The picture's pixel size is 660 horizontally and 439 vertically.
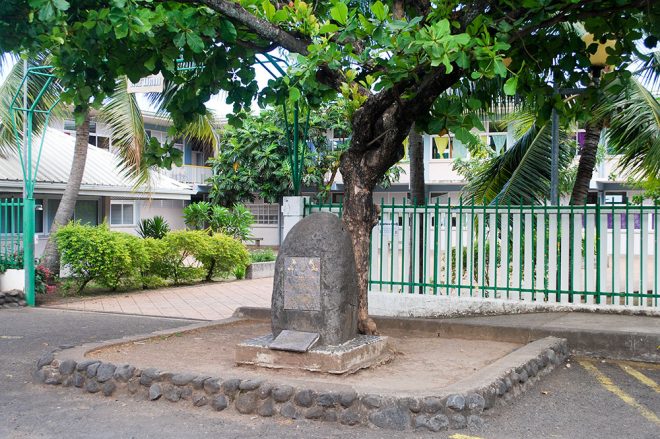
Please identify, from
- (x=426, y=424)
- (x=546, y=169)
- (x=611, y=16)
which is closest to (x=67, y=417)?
(x=426, y=424)

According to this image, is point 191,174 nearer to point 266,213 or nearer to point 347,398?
point 266,213

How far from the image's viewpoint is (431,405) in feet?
18.1

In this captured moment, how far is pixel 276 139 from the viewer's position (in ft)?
85.0

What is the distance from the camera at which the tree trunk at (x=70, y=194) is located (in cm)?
1578

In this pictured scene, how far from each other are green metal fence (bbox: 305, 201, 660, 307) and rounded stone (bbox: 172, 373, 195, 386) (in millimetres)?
4814

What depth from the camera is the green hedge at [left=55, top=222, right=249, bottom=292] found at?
1445cm

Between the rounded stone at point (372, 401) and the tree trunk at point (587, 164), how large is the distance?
7446mm

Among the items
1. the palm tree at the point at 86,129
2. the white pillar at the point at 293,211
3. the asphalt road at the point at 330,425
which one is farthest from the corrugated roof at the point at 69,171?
the asphalt road at the point at 330,425

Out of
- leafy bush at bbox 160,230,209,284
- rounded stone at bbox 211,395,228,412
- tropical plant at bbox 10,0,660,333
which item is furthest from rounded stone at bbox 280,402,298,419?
leafy bush at bbox 160,230,209,284

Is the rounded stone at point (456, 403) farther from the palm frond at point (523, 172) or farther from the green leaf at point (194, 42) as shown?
the palm frond at point (523, 172)

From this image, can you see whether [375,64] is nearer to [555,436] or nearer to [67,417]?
[555,436]

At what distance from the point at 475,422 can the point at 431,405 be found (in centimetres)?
39

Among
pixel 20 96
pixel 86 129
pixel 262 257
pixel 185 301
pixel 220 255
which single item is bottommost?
pixel 185 301

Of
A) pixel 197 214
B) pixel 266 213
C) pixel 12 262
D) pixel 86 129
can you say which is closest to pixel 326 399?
pixel 12 262
